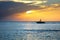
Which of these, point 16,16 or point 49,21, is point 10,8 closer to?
point 16,16

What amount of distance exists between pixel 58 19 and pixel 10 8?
1.29 metres

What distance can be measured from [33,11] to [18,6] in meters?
0.41

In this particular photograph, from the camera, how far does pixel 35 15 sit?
5.55m

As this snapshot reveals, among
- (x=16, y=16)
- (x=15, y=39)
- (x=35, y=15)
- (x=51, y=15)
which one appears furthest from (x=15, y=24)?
A: (x=15, y=39)

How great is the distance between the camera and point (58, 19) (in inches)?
219

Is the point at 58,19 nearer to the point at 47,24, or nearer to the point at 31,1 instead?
the point at 47,24

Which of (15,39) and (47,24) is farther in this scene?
(47,24)

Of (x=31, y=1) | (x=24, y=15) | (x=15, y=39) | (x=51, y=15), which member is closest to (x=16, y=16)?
(x=24, y=15)

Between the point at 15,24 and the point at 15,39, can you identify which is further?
the point at 15,24

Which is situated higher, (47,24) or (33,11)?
(33,11)

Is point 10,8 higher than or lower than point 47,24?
higher

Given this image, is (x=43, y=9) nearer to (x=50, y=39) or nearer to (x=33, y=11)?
(x=33, y=11)

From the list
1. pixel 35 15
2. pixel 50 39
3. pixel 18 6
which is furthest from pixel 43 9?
pixel 50 39

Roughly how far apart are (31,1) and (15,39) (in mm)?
2216
